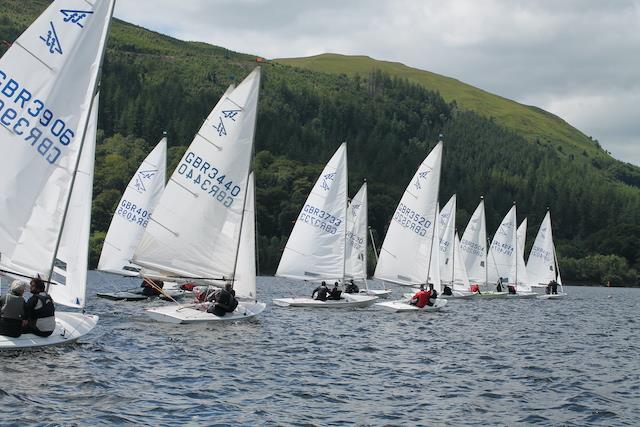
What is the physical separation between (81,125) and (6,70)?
6.79ft

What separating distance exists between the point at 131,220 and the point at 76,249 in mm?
24201

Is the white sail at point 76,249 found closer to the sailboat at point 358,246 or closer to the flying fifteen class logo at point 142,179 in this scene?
the flying fifteen class logo at point 142,179

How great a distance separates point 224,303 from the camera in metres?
30.7

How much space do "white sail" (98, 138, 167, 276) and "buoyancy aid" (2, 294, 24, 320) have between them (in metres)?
26.0

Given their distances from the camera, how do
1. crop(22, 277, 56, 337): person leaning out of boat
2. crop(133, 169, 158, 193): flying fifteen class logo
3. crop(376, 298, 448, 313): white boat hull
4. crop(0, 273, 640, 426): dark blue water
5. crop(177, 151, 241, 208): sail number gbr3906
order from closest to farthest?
crop(0, 273, 640, 426): dark blue water
crop(22, 277, 56, 337): person leaning out of boat
crop(177, 151, 241, 208): sail number gbr3906
crop(376, 298, 448, 313): white boat hull
crop(133, 169, 158, 193): flying fifteen class logo

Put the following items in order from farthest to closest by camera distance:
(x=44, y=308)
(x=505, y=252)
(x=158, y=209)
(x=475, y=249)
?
(x=505, y=252) → (x=475, y=249) → (x=158, y=209) → (x=44, y=308)

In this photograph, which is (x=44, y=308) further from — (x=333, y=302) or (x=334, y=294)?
(x=334, y=294)

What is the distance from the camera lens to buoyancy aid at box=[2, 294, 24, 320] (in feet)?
68.0

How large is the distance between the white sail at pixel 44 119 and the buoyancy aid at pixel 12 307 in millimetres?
806

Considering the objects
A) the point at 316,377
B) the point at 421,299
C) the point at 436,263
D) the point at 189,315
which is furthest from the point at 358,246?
the point at 316,377

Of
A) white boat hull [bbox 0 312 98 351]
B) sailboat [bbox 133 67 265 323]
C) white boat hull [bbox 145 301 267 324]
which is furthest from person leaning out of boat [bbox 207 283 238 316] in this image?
white boat hull [bbox 0 312 98 351]

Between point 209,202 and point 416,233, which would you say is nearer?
point 209,202

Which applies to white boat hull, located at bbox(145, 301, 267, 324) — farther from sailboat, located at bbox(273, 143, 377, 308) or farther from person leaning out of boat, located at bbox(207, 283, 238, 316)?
sailboat, located at bbox(273, 143, 377, 308)

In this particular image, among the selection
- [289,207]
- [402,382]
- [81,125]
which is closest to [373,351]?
[402,382]
